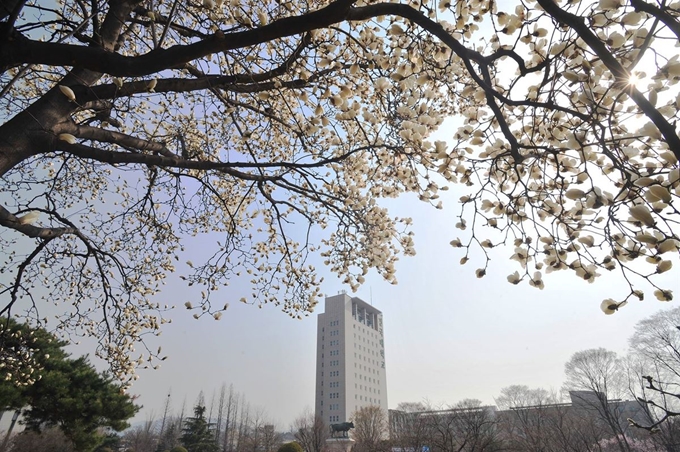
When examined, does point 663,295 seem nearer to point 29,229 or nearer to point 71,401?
point 29,229

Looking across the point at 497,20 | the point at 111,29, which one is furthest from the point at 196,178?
the point at 497,20

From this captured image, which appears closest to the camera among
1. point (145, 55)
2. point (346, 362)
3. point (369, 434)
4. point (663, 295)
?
point (663, 295)

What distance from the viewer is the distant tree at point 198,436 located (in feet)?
75.6

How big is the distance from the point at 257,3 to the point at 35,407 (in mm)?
13552

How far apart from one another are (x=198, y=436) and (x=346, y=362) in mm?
29034

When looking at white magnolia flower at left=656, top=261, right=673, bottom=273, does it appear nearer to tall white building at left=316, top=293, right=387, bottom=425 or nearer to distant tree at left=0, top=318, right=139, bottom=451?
distant tree at left=0, top=318, right=139, bottom=451

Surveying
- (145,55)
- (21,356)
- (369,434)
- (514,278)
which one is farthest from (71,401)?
(514,278)

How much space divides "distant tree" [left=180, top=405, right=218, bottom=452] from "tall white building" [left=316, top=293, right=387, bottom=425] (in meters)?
24.2

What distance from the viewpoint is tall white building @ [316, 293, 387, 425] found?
47812 mm

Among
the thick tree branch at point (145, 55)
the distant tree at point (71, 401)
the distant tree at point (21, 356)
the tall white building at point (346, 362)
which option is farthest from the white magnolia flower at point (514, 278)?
the tall white building at point (346, 362)

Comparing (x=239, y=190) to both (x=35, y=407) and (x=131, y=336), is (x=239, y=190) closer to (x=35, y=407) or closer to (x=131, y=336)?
(x=131, y=336)

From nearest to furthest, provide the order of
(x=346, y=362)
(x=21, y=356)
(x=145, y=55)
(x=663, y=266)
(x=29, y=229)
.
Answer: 1. (x=663, y=266)
2. (x=145, y=55)
3. (x=29, y=229)
4. (x=21, y=356)
5. (x=346, y=362)

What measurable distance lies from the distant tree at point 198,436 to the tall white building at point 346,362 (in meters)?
24.2

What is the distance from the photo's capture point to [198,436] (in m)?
23.4
